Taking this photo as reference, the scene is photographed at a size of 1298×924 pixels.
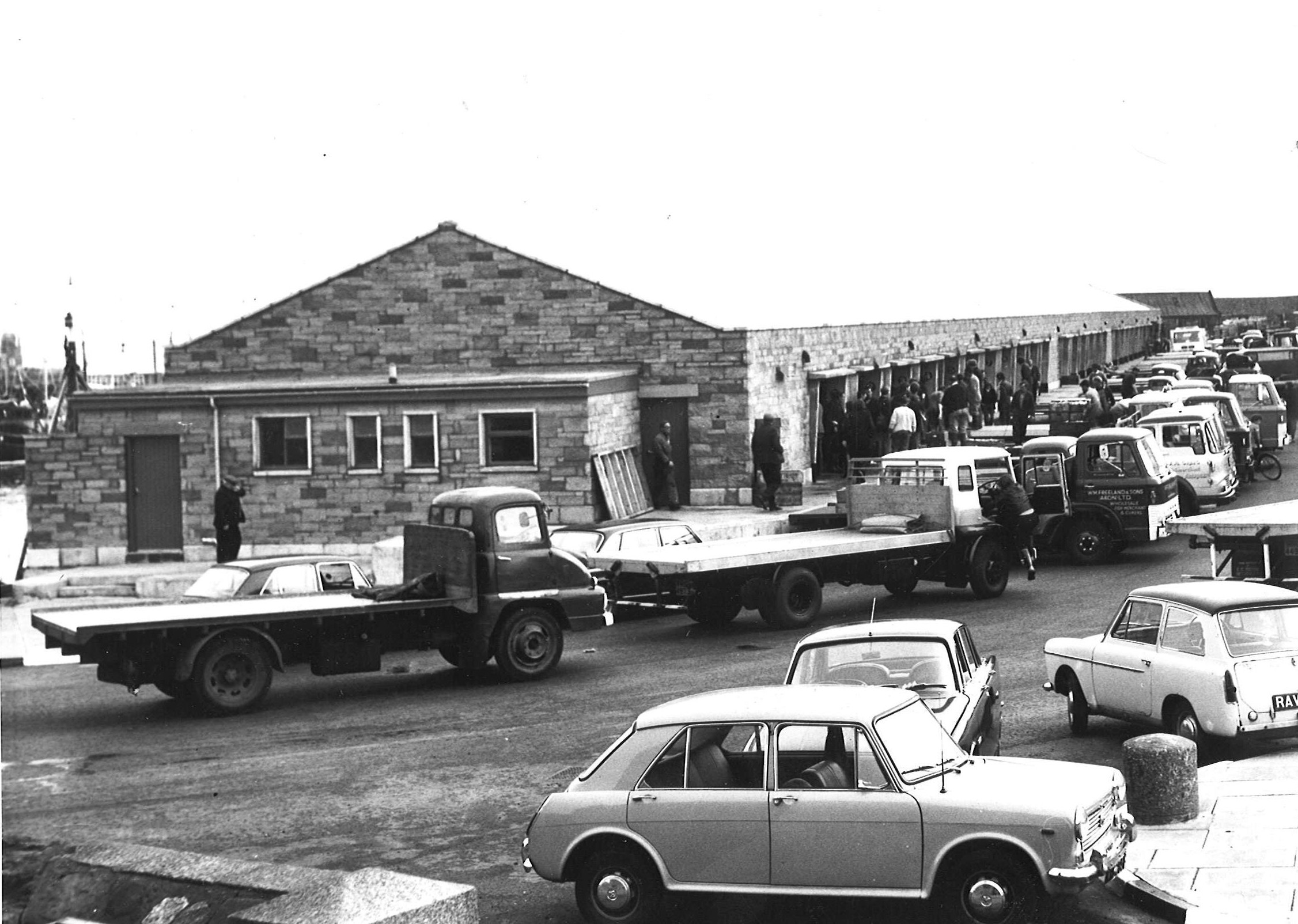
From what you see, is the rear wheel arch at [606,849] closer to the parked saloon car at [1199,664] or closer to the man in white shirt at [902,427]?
the parked saloon car at [1199,664]

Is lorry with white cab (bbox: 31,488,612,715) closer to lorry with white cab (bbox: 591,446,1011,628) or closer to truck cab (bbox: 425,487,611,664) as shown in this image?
truck cab (bbox: 425,487,611,664)

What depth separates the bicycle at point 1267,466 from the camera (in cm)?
3353

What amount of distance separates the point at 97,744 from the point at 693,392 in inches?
720

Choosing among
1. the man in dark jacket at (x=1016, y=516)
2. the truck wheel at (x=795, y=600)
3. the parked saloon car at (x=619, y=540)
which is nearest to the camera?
the truck wheel at (x=795, y=600)

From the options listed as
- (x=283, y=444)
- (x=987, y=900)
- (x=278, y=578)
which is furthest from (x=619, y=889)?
(x=283, y=444)

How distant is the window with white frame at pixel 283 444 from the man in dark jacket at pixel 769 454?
823cm

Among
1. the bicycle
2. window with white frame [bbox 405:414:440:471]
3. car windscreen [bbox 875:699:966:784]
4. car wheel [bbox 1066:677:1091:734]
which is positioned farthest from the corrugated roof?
car windscreen [bbox 875:699:966:784]

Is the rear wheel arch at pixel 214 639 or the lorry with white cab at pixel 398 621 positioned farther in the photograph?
the rear wheel arch at pixel 214 639

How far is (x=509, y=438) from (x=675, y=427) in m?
4.68

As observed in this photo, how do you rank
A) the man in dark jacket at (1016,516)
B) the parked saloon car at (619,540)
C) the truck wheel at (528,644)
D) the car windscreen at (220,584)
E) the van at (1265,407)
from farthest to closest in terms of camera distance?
the van at (1265,407)
the man in dark jacket at (1016,516)
the parked saloon car at (619,540)
the car windscreen at (220,584)
the truck wheel at (528,644)

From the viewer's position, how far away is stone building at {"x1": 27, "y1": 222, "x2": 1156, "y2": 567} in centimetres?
2711

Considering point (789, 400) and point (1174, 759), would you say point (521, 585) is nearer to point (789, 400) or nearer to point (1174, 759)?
point (1174, 759)

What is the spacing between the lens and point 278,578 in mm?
17797

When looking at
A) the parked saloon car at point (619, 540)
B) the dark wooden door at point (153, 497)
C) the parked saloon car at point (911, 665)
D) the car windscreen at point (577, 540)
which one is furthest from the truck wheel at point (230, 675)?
the dark wooden door at point (153, 497)
